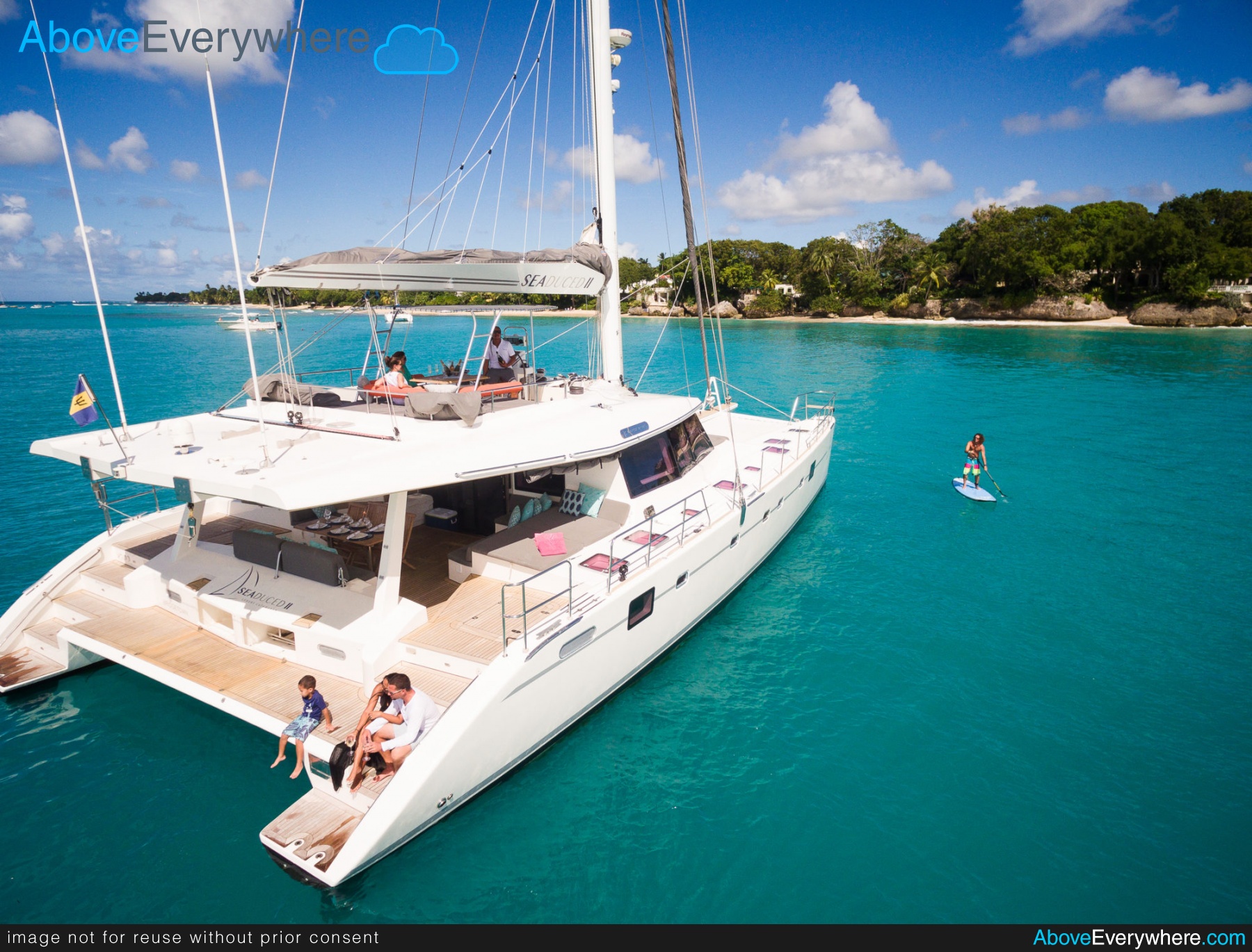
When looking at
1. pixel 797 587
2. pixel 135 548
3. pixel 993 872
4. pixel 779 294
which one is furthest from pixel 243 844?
pixel 779 294

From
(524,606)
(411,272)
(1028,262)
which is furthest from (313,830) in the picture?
(1028,262)

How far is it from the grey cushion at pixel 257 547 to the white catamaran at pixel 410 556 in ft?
0.08

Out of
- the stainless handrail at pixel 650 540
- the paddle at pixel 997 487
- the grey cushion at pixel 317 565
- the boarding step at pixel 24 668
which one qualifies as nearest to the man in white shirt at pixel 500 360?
the stainless handrail at pixel 650 540

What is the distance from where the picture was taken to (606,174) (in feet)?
35.4

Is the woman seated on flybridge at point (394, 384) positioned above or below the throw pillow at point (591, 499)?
above

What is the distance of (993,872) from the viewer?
5785mm

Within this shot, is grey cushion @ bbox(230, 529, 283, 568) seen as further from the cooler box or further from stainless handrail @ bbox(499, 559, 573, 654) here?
stainless handrail @ bbox(499, 559, 573, 654)

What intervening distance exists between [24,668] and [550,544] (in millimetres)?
6758

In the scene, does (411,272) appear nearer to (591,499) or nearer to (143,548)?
(591,499)

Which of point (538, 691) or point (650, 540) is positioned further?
point (650, 540)

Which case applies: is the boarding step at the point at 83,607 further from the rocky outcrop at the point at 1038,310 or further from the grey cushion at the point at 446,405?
the rocky outcrop at the point at 1038,310

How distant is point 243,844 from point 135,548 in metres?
5.14

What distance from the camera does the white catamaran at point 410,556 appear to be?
235 inches

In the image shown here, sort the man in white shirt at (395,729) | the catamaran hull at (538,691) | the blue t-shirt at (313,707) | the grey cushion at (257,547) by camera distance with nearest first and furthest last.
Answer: the catamaran hull at (538,691)
the man in white shirt at (395,729)
the blue t-shirt at (313,707)
the grey cushion at (257,547)
